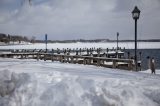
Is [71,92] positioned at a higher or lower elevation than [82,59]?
lower

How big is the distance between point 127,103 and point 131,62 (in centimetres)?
1172

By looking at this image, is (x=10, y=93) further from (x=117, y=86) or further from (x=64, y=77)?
(x=117, y=86)

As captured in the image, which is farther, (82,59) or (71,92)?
(82,59)

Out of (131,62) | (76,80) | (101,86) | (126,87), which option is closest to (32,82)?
(76,80)

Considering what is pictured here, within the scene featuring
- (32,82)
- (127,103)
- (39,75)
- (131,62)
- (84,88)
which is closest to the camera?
(127,103)

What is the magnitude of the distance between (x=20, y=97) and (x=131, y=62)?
38.6ft

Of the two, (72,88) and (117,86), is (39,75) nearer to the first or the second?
(72,88)

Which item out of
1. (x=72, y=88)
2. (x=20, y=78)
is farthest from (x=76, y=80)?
(x=20, y=78)

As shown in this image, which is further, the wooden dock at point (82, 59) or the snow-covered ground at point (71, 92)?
the wooden dock at point (82, 59)

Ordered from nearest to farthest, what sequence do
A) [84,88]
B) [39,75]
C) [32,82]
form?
[84,88], [32,82], [39,75]

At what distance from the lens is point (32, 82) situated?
32.8 feet

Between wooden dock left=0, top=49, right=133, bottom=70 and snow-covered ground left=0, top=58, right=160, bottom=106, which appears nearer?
snow-covered ground left=0, top=58, right=160, bottom=106

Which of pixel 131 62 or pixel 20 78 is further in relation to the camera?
pixel 131 62

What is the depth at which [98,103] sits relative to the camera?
28.8ft
